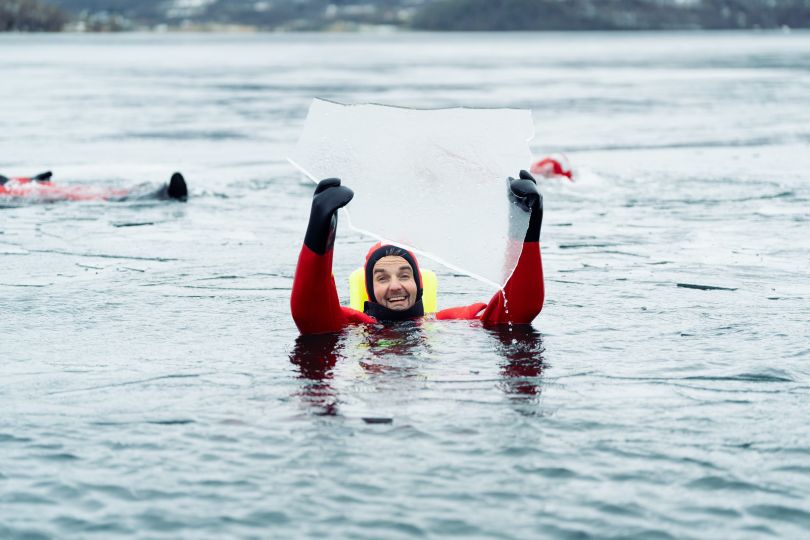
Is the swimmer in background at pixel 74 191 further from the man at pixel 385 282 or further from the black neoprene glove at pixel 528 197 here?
the black neoprene glove at pixel 528 197

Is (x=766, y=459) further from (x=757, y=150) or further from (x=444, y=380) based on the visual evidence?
(x=757, y=150)

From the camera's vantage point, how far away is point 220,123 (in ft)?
107

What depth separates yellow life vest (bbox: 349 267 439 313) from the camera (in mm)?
9039

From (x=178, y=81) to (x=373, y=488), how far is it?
5646 centimetres

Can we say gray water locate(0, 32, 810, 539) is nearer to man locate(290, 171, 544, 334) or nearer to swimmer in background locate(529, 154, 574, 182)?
man locate(290, 171, 544, 334)

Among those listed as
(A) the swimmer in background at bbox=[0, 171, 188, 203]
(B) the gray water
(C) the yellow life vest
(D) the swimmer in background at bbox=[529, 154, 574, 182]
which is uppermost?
(D) the swimmer in background at bbox=[529, 154, 574, 182]

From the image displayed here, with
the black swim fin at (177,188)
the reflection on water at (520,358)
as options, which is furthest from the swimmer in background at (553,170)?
the reflection on water at (520,358)

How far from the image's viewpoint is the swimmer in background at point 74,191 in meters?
16.6

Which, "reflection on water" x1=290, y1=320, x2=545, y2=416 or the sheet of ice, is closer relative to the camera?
"reflection on water" x1=290, y1=320, x2=545, y2=416

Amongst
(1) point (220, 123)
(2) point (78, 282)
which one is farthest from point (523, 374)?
(1) point (220, 123)

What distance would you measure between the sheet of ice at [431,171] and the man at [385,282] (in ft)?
0.65

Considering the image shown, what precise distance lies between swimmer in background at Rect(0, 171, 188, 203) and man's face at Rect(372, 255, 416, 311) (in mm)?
8570

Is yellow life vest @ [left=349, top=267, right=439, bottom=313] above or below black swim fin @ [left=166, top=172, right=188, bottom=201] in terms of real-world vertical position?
below

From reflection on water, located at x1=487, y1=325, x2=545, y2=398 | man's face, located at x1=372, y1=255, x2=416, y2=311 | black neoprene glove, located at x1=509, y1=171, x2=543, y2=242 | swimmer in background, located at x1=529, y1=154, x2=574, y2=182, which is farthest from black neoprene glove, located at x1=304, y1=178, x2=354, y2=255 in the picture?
swimmer in background, located at x1=529, y1=154, x2=574, y2=182
